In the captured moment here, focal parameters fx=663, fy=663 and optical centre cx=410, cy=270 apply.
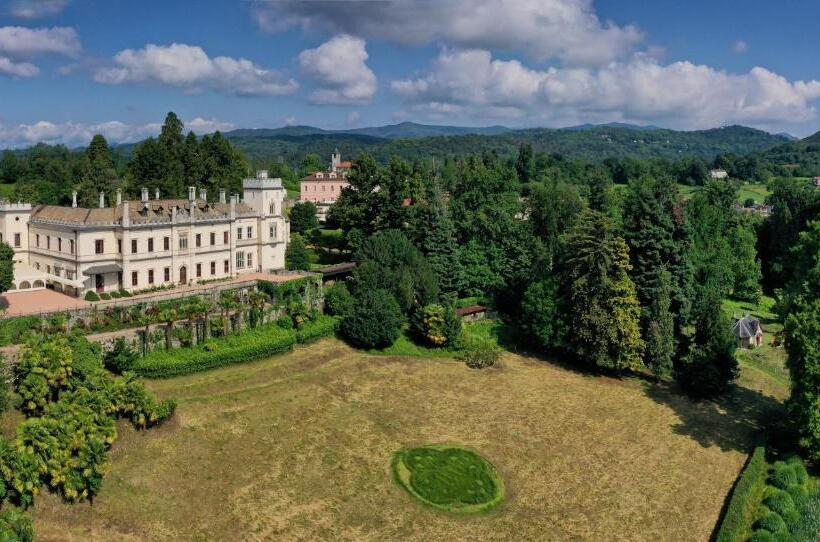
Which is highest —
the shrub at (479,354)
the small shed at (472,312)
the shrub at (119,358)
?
the shrub at (119,358)

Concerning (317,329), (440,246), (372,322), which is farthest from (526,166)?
(317,329)

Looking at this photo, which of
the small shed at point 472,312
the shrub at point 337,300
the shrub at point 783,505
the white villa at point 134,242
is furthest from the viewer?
the small shed at point 472,312

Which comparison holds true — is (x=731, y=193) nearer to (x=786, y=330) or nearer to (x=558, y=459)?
(x=786, y=330)

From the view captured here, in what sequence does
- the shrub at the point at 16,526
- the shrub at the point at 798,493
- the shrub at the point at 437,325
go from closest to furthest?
the shrub at the point at 16,526 < the shrub at the point at 798,493 < the shrub at the point at 437,325

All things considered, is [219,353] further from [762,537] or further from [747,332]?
[747,332]

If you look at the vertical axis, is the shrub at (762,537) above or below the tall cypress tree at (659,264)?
below

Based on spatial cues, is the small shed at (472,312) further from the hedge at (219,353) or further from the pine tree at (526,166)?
the pine tree at (526,166)

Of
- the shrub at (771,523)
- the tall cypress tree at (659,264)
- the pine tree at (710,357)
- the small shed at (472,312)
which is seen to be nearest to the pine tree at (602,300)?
the tall cypress tree at (659,264)
